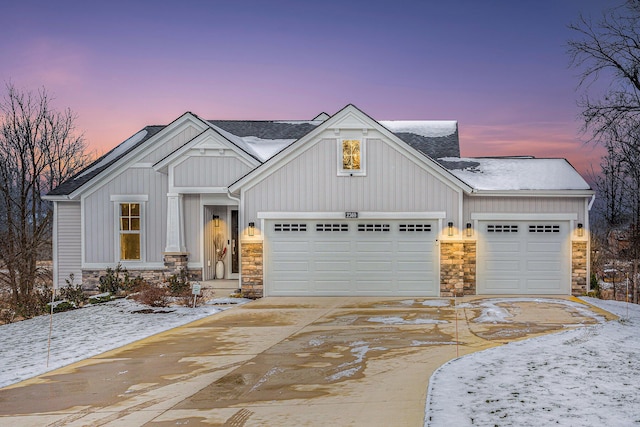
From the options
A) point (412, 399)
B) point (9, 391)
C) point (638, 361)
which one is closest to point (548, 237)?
point (638, 361)

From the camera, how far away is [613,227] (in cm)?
3391

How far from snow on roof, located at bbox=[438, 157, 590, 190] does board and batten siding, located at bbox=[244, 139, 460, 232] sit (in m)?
1.49

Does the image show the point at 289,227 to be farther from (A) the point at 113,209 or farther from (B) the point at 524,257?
(B) the point at 524,257

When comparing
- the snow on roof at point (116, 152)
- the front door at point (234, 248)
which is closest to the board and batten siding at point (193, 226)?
the front door at point (234, 248)

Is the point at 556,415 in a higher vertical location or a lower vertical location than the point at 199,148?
lower

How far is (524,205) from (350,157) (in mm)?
5405

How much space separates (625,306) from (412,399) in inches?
436

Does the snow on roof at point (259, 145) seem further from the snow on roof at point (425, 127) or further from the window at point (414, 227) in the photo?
the window at point (414, 227)

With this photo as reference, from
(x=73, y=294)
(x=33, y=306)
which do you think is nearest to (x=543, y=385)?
(x=73, y=294)

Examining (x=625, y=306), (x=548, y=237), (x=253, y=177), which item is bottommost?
(x=625, y=306)

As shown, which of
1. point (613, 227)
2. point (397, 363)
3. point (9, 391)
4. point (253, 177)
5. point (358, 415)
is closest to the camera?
point (358, 415)

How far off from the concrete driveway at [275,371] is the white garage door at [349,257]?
368 cm

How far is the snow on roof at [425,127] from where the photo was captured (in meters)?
24.1

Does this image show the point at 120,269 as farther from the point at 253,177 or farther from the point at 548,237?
the point at 548,237
